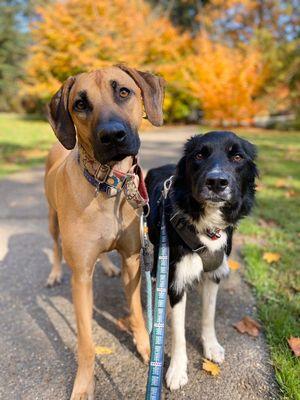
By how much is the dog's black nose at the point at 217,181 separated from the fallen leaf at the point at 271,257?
2101 millimetres

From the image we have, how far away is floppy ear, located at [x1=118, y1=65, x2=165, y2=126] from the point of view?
2.71 meters

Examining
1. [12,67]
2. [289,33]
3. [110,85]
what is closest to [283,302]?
[110,85]

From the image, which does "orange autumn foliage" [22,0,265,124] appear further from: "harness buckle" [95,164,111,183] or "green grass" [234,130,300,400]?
"harness buckle" [95,164,111,183]

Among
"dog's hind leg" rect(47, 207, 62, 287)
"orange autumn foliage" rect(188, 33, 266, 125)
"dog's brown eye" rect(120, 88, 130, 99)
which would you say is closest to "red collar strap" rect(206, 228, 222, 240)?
"dog's brown eye" rect(120, 88, 130, 99)

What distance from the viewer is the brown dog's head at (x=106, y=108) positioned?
2.30 m

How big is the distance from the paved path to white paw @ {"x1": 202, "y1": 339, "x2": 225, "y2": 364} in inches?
2.2

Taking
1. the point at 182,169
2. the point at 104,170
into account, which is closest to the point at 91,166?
the point at 104,170

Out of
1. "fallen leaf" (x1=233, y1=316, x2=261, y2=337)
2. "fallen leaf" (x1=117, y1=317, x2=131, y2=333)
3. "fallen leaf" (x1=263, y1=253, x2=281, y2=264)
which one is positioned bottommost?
"fallen leaf" (x1=117, y1=317, x2=131, y2=333)

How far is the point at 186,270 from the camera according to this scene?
2684mm

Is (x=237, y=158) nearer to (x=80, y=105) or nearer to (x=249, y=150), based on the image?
(x=249, y=150)

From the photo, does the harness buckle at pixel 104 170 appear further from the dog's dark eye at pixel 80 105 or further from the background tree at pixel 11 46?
the background tree at pixel 11 46

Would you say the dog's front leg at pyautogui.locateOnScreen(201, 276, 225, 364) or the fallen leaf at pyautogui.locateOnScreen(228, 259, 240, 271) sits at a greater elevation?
the dog's front leg at pyautogui.locateOnScreen(201, 276, 225, 364)

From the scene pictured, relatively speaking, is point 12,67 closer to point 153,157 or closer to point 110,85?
point 153,157

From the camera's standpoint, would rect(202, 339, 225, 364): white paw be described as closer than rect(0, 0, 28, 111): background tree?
Yes
